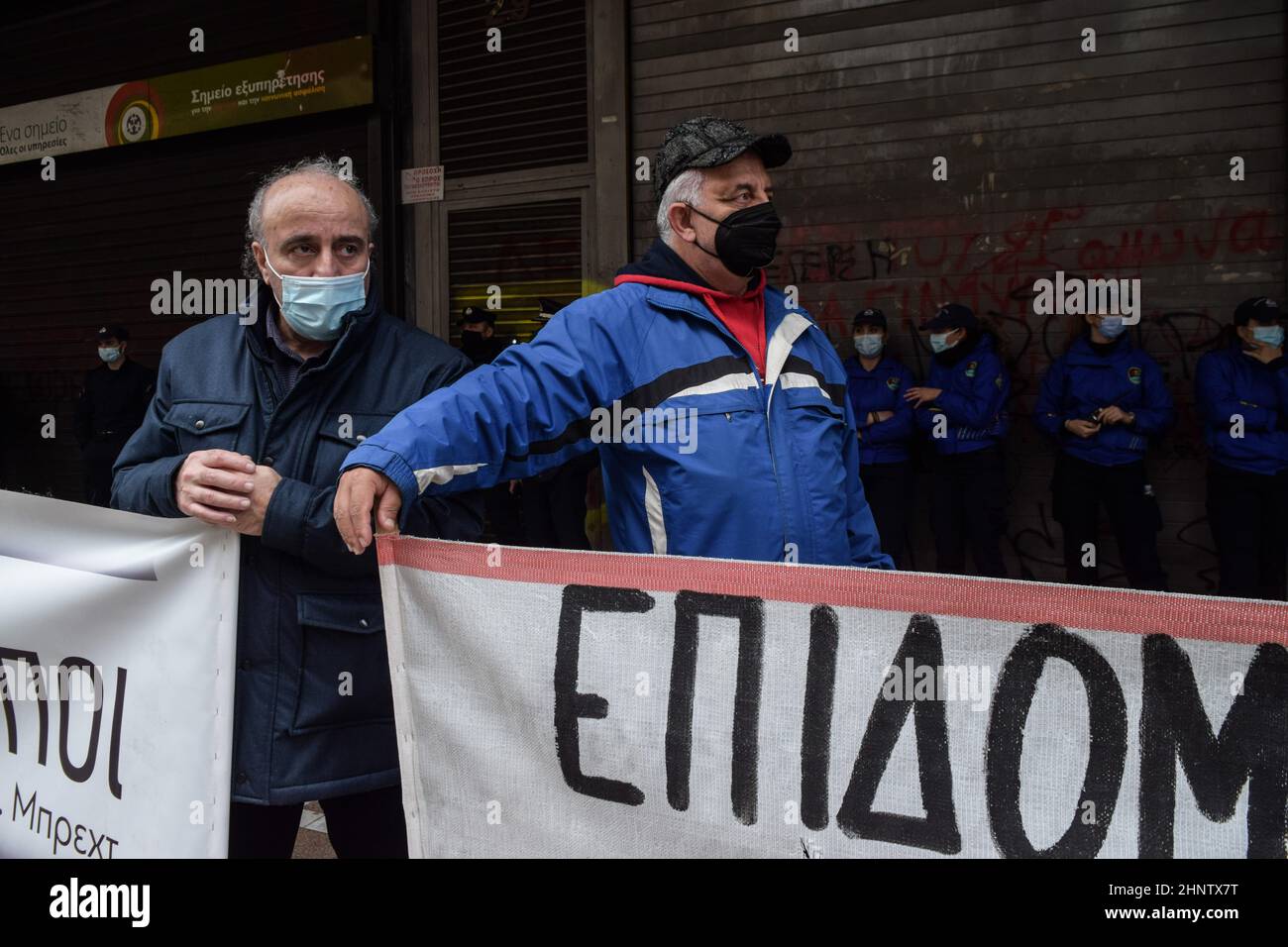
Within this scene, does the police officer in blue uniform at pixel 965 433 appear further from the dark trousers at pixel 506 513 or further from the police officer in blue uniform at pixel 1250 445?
the dark trousers at pixel 506 513

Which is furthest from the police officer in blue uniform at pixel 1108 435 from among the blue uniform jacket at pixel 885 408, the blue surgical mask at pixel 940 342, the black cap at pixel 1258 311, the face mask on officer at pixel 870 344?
the face mask on officer at pixel 870 344

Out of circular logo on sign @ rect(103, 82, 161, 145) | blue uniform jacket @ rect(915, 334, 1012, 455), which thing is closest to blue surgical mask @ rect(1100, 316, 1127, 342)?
blue uniform jacket @ rect(915, 334, 1012, 455)

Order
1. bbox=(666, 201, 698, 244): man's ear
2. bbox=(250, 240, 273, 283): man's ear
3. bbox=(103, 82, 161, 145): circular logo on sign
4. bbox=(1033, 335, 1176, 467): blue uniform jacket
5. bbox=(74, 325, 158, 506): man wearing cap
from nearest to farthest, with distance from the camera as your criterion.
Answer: bbox=(250, 240, 273, 283): man's ear
bbox=(666, 201, 698, 244): man's ear
bbox=(1033, 335, 1176, 467): blue uniform jacket
bbox=(74, 325, 158, 506): man wearing cap
bbox=(103, 82, 161, 145): circular logo on sign

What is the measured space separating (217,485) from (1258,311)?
5.53 metres

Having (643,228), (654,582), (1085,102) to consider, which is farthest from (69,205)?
(654,582)

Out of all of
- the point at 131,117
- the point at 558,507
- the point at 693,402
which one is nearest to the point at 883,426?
the point at 558,507

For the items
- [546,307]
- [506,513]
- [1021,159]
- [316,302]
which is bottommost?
[506,513]

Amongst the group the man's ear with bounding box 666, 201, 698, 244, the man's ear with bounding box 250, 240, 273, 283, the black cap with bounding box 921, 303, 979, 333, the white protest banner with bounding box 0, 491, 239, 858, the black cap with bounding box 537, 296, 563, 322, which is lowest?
the white protest banner with bounding box 0, 491, 239, 858

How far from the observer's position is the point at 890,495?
6852mm

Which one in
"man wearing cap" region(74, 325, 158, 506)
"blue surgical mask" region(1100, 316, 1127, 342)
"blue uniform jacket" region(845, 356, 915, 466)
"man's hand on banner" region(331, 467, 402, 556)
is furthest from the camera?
"man wearing cap" region(74, 325, 158, 506)

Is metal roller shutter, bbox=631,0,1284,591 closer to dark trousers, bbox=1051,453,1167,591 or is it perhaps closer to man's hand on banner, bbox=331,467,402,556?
dark trousers, bbox=1051,453,1167,591

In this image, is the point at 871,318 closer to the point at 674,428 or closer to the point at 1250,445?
the point at 1250,445

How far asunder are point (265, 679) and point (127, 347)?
9.36 metres

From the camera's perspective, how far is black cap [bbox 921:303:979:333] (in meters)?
6.58
